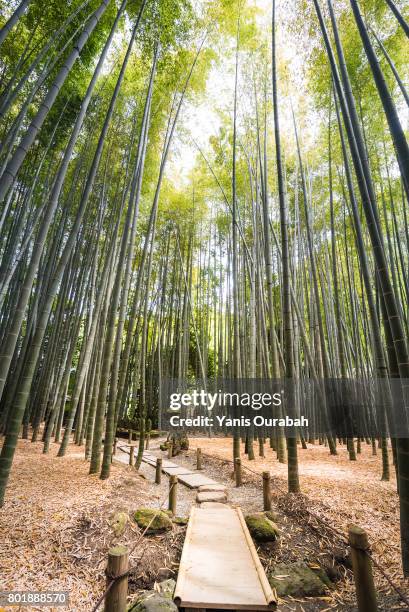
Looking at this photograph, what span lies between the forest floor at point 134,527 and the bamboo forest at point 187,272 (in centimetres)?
2

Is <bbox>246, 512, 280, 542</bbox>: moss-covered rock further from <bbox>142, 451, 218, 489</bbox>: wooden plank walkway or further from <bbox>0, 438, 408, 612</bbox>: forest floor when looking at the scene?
<bbox>142, 451, 218, 489</bbox>: wooden plank walkway

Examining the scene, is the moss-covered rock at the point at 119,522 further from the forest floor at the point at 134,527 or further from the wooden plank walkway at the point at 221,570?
the wooden plank walkway at the point at 221,570

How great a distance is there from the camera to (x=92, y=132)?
488 centimetres

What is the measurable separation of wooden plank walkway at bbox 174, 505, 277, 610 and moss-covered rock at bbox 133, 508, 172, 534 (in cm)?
21

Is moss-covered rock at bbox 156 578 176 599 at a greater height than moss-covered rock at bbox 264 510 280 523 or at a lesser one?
lesser

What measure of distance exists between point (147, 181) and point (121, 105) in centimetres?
127

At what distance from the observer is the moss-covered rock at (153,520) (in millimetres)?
2416

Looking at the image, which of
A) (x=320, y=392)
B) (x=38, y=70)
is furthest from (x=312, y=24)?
(x=320, y=392)

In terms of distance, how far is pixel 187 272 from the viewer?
871 centimetres

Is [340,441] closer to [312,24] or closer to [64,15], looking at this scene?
[312,24]

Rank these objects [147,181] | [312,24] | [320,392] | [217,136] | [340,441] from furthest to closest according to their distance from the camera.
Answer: [340,441]
[217,136]
[147,181]
[320,392]
[312,24]

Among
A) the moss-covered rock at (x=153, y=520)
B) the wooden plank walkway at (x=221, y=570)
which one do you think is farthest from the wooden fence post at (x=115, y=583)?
the moss-covered rock at (x=153, y=520)

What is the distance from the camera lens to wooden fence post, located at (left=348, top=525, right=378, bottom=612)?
1.30 meters

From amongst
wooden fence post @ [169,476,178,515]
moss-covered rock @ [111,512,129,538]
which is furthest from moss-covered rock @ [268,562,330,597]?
wooden fence post @ [169,476,178,515]
